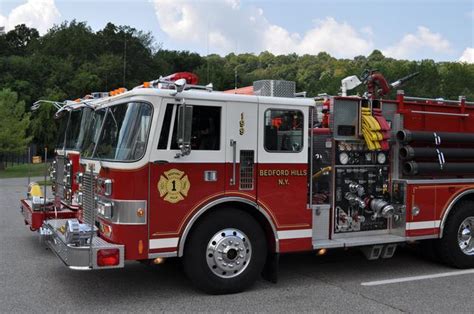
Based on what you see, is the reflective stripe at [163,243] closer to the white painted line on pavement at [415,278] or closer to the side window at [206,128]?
the side window at [206,128]

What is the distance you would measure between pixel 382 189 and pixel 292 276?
1731 mm

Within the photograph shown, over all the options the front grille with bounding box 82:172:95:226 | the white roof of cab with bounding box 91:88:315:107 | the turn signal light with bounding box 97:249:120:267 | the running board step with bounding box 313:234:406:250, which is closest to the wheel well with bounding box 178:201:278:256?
the running board step with bounding box 313:234:406:250

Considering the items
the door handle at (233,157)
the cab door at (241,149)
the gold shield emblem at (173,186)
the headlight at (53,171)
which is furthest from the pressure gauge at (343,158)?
the headlight at (53,171)

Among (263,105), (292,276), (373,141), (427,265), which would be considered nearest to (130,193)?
(263,105)

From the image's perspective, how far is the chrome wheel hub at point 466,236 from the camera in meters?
7.84

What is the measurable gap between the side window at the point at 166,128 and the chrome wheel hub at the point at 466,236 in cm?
476

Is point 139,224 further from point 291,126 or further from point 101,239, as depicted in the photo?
point 291,126

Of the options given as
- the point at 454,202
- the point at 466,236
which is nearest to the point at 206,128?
the point at 454,202

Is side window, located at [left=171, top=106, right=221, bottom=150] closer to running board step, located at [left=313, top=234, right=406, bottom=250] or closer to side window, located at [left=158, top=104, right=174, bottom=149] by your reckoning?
side window, located at [left=158, top=104, right=174, bottom=149]

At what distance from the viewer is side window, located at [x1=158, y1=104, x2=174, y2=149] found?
5.66 meters

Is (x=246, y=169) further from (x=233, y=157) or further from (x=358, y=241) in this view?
(x=358, y=241)

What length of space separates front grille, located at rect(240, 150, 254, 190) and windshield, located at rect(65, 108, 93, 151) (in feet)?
8.49

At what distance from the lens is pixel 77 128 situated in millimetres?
8539

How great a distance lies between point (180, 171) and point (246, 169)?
2.68 feet
